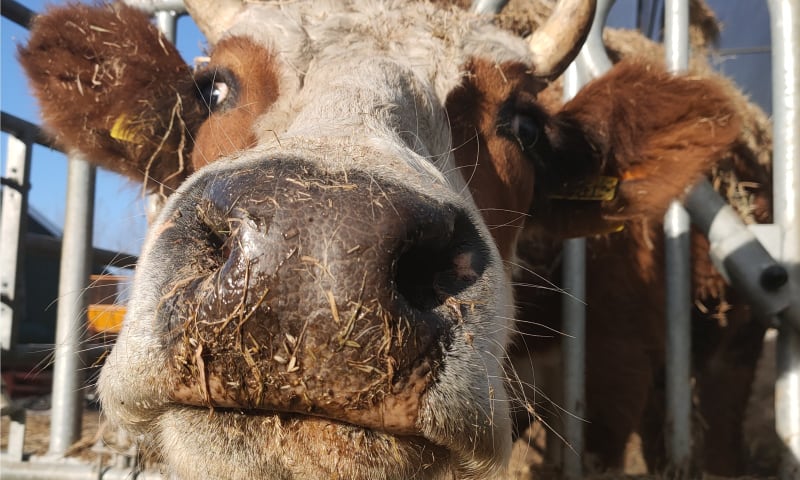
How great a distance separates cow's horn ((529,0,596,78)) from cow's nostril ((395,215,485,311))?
182 cm

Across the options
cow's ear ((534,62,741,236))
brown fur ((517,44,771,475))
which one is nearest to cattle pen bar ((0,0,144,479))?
cow's ear ((534,62,741,236))

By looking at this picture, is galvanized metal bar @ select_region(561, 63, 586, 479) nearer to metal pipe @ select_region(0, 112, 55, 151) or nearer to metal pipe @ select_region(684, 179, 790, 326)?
metal pipe @ select_region(684, 179, 790, 326)

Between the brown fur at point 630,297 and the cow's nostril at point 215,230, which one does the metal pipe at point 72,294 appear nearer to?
the cow's nostril at point 215,230

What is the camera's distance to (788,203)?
288cm

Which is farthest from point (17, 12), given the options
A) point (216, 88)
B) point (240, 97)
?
point (240, 97)

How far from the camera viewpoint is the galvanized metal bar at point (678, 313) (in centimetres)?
349

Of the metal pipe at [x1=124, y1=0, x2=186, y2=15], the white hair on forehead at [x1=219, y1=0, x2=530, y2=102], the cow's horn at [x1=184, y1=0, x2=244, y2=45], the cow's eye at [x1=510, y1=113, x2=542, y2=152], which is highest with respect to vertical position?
the metal pipe at [x1=124, y1=0, x2=186, y2=15]

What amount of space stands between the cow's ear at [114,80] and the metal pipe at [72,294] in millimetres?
397

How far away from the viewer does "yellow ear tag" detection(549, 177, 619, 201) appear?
3.38 meters

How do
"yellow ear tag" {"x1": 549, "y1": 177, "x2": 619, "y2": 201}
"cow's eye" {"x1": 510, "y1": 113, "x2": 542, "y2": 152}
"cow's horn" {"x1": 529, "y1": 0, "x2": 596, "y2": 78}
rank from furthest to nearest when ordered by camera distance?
"yellow ear tag" {"x1": 549, "y1": 177, "x2": 619, "y2": 201} < "cow's horn" {"x1": 529, "y1": 0, "x2": 596, "y2": 78} < "cow's eye" {"x1": 510, "y1": 113, "x2": 542, "y2": 152}

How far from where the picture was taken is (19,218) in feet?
11.9

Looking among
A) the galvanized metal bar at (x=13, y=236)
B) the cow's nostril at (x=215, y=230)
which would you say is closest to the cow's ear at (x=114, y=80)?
the galvanized metal bar at (x=13, y=236)

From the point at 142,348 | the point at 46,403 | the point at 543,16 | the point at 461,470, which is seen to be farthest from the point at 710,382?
the point at 46,403

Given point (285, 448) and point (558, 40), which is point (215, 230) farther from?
point (558, 40)
